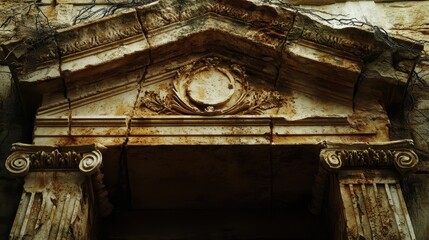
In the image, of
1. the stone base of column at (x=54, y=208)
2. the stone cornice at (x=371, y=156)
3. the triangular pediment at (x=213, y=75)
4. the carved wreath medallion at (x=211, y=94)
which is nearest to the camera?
the stone base of column at (x=54, y=208)

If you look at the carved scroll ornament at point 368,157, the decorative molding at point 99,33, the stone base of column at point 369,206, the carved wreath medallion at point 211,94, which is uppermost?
the decorative molding at point 99,33

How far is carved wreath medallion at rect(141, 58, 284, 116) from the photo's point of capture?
15.7ft

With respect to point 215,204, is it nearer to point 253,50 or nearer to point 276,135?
point 276,135

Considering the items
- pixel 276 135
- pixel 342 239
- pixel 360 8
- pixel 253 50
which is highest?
pixel 360 8

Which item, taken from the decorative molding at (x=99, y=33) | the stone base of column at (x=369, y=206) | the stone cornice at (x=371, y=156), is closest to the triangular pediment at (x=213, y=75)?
the decorative molding at (x=99, y=33)

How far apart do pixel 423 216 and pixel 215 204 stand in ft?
5.20

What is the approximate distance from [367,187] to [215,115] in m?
1.25

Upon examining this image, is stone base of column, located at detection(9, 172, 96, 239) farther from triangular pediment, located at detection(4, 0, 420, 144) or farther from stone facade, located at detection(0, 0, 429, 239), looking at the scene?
triangular pediment, located at detection(4, 0, 420, 144)

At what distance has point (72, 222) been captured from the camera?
4.01 meters

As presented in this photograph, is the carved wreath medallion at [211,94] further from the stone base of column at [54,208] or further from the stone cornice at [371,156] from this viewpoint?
the stone base of column at [54,208]

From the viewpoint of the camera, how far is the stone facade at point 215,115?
4.30 metres

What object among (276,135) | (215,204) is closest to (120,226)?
(215,204)

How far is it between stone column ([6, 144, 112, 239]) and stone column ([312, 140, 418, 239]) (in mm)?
1647

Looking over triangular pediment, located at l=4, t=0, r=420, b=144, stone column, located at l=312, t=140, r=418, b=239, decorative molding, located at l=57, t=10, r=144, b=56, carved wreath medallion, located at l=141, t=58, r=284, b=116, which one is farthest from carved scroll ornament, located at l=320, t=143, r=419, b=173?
decorative molding, located at l=57, t=10, r=144, b=56
